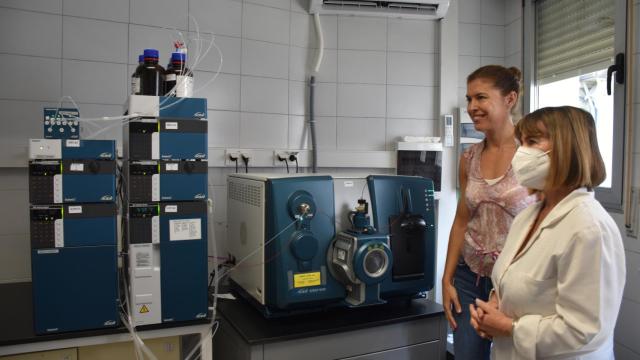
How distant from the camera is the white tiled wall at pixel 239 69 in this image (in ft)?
7.09

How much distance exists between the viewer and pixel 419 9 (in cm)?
282

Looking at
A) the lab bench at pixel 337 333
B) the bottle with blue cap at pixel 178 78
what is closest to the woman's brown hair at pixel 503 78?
the lab bench at pixel 337 333

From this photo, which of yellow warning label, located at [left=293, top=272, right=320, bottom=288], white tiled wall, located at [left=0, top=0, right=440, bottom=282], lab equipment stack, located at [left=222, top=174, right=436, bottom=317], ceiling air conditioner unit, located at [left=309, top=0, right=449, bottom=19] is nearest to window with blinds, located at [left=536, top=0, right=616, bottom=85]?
white tiled wall, located at [left=0, top=0, right=440, bottom=282]

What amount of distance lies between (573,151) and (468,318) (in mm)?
809

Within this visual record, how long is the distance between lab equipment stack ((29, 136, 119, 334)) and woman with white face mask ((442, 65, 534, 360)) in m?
1.23

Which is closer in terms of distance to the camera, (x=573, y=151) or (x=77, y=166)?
(x=573, y=151)

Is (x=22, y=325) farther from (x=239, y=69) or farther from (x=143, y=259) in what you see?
(x=239, y=69)

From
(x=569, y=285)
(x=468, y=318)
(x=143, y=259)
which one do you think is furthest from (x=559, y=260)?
(x=143, y=259)

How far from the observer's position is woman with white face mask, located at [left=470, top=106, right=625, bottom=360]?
1031 millimetres

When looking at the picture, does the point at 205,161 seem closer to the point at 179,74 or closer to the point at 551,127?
the point at 179,74

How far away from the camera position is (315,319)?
5.81 ft

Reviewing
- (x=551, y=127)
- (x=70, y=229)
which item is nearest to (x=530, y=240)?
(x=551, y=127)

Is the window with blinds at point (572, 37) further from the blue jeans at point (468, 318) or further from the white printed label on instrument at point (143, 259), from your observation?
the white printed label on instrument at point (143, 259)

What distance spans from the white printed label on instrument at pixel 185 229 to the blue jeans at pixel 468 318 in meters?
0.98
